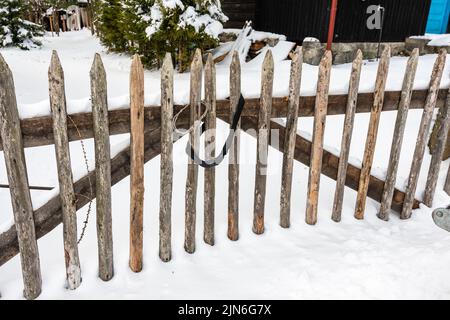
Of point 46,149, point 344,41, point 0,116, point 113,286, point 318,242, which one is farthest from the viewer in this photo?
point 344,41

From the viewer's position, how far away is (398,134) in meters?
3.16

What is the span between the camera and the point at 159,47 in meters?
8.26

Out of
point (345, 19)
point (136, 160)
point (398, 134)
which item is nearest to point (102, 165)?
point (136, 160)

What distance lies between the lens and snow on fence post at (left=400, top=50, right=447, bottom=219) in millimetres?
3029

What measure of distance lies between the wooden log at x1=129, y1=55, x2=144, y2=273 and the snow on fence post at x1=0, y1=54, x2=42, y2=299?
2.07 ft

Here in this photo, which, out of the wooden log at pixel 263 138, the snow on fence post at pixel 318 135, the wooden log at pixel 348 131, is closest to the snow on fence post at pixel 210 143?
the wooden log at pixel 263 138

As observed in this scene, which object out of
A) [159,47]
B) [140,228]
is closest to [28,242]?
[140,228]

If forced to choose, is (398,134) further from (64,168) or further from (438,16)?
(438,16)

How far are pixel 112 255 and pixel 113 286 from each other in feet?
0.69

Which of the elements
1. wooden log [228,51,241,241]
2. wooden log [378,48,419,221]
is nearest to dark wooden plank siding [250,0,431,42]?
wooden log [378,48,419,221]

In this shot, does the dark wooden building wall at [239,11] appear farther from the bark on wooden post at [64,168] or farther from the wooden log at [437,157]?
the bark on wooden post at [64,168]

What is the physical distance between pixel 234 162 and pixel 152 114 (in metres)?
0.75

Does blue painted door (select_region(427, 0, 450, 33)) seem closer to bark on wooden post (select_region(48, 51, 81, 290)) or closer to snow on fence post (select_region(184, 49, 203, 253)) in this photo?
snow on fence post (select_region(184, 49, 203, 253))
